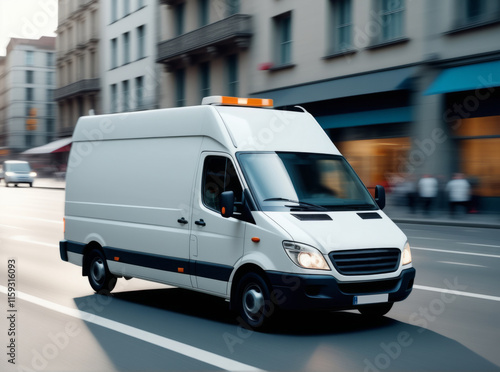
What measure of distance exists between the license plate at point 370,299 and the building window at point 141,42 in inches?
1612

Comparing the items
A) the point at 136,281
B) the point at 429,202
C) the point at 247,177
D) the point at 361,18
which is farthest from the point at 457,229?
the point at 247,177

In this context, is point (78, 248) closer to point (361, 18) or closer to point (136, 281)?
point (136, 281)

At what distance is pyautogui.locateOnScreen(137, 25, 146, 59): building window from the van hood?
4039 cm

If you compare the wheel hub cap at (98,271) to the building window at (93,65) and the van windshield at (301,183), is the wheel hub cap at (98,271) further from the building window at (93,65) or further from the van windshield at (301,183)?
the building window at (93,65)

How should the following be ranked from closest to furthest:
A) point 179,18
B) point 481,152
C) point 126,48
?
1. point 481,152
2. point 179,18
3. point 126,48

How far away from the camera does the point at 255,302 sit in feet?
22.8

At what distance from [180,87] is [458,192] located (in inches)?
856

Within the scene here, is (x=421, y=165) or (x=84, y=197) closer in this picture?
(x=84, y=197)

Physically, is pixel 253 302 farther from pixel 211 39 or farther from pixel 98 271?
pixel 211 39

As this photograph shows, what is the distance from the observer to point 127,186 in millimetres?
9070

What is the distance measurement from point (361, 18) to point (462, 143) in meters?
6.36

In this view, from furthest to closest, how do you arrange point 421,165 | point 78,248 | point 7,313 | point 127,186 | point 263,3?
point 263,3, point 421,165, point 78,248, point 127,186, point 7,313

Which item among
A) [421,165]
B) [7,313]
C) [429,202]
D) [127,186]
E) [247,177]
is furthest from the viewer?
[421,165]

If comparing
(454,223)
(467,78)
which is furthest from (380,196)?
(467,78)
